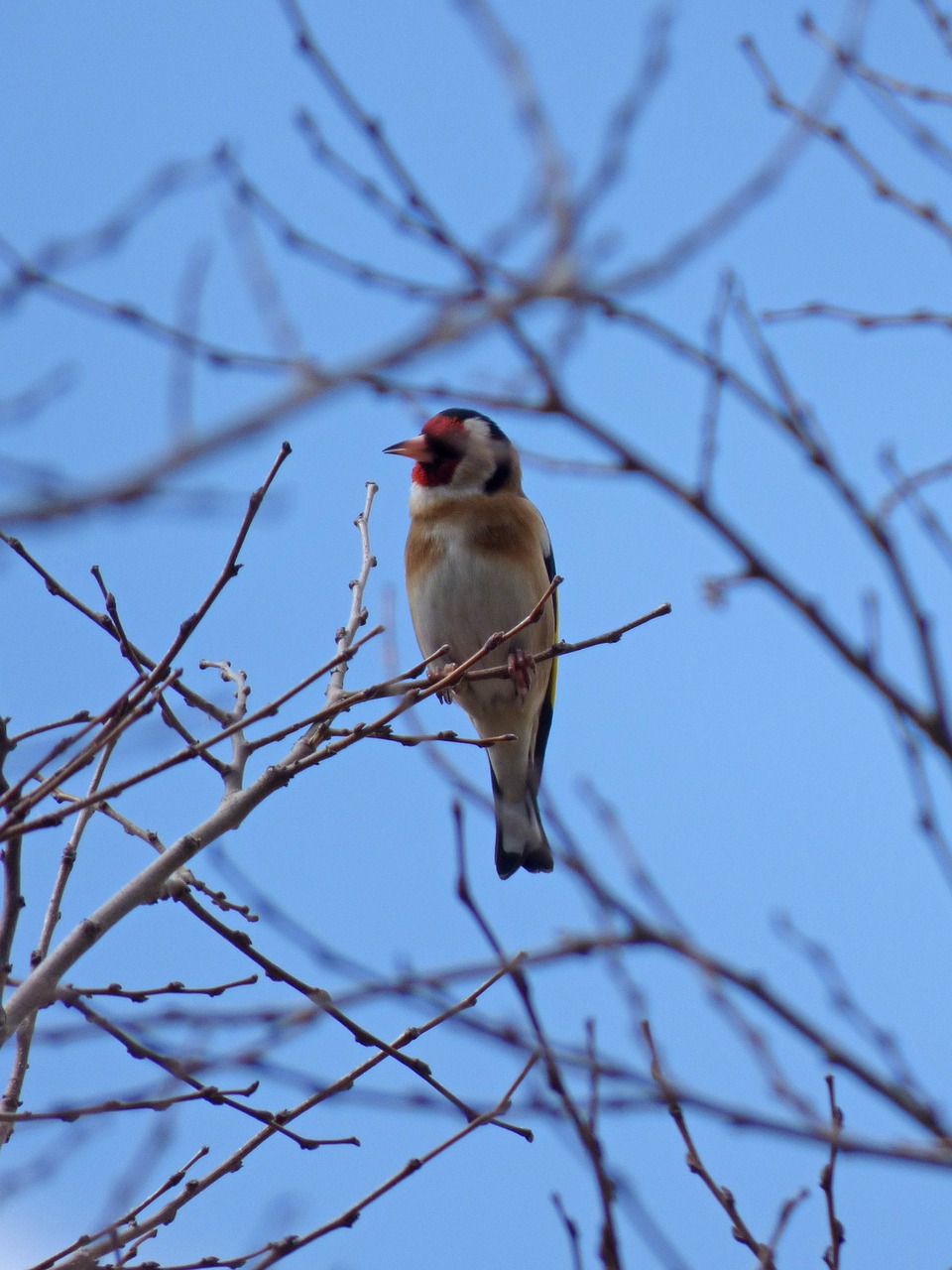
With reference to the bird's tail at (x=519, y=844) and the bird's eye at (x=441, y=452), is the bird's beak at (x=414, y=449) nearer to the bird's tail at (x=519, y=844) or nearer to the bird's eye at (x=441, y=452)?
the bird's eye at (x=441, y=452)

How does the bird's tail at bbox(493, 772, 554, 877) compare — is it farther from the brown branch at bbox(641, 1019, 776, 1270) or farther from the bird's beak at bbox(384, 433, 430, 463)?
the brown branch at bbox(641, 1019, 776, 1270)

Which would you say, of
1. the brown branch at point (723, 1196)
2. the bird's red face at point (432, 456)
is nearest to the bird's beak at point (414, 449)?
the bird's red face at point (432, 456)

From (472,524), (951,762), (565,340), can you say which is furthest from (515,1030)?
(472,524)

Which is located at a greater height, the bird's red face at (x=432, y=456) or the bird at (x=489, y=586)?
the bird's red face at (x=432, y=456)

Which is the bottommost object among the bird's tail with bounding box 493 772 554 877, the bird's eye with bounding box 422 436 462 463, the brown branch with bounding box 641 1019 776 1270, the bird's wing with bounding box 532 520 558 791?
the brown branch with bounding box 641 1019 776 1270

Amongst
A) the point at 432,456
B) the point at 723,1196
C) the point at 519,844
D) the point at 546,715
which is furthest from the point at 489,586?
the point at 723,1196

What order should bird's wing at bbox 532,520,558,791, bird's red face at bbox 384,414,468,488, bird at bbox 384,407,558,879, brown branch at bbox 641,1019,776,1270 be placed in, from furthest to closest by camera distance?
bird's wing at bbox 532,520,558,791 < bird's red face at bbox 384,414,468,488 < bird at bbox 384,407,558,879 < brown branch at bbox 641,1019,776,1270

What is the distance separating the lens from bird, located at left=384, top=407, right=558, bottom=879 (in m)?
6.49

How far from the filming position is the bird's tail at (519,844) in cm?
676

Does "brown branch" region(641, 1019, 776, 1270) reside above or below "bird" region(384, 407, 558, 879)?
below

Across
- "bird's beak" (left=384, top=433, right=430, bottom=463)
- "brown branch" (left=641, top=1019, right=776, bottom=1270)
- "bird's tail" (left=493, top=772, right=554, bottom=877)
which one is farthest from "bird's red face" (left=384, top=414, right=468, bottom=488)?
"brown branch" (left=641, top=1019, right=776, bottom=1270)

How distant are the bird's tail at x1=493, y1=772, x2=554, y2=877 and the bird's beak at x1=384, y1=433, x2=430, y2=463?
1738 millimetres

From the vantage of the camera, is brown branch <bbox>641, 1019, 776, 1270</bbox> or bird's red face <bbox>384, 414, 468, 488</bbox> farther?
bird's red face <bbox>384, 414, 468, 488</bbox>

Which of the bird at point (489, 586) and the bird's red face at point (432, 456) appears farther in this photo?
the bird's red face at point (432, 456)
